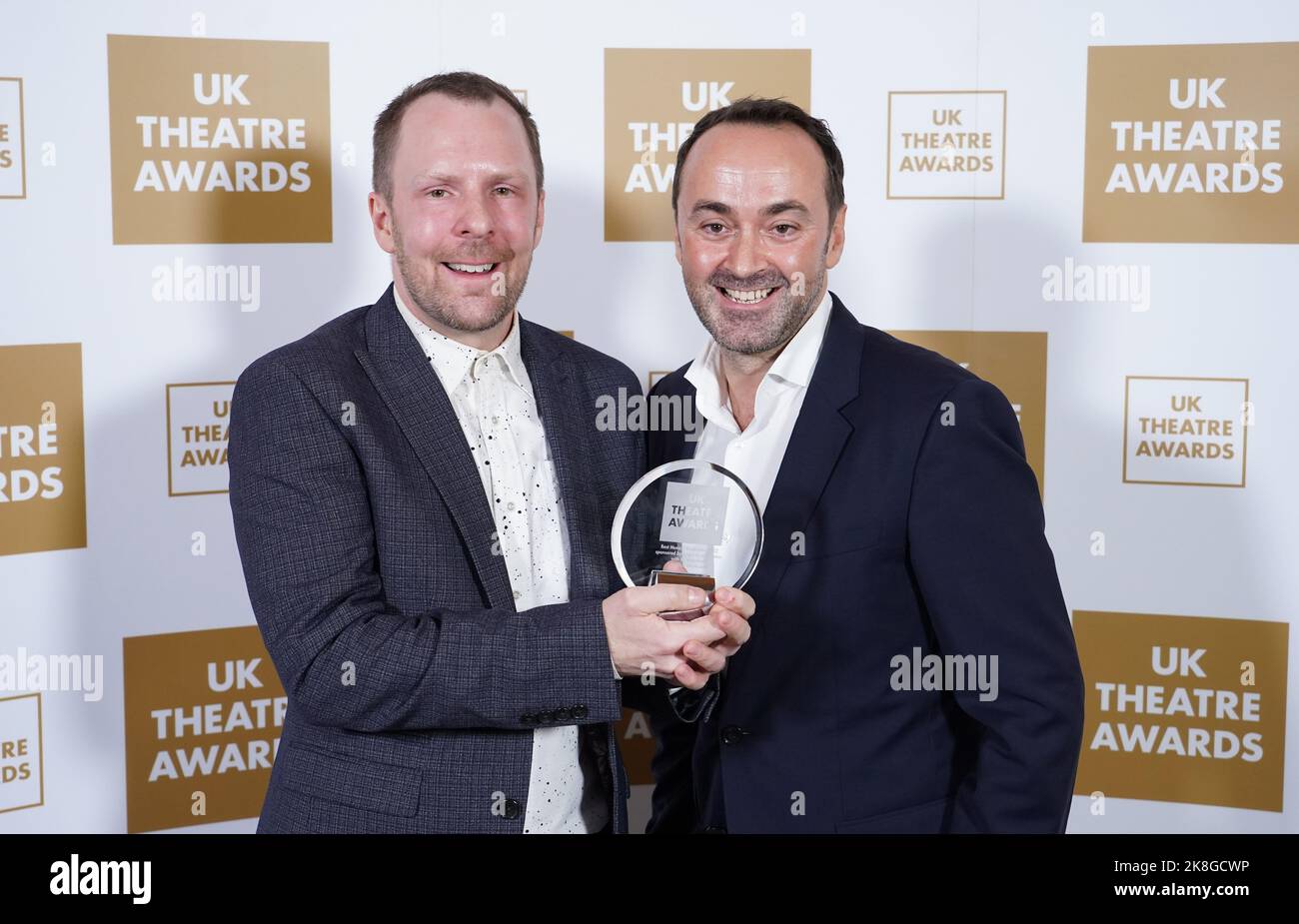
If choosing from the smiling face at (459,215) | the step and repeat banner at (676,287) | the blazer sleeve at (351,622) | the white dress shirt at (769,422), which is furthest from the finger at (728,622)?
the step and repeat banner at (676,287)

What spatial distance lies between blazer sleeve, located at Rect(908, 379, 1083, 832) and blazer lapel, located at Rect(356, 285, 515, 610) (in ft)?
2.26

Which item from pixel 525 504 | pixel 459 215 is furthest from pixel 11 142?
pixel 525 504

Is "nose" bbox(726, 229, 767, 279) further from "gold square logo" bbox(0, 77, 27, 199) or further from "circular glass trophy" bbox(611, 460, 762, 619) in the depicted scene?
"gold square logo" bbox(0, 77, 27, 199)

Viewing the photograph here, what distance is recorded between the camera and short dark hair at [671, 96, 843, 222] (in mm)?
2246

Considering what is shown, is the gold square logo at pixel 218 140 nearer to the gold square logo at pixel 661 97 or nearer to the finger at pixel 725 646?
the gold square logo at pixel 661 97

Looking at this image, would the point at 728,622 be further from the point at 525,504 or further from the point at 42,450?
the point at 42,450

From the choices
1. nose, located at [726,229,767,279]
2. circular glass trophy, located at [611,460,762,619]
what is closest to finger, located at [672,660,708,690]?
circular glass trophy, located at [611,460,762,619]

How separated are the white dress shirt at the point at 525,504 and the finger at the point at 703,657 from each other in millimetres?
328

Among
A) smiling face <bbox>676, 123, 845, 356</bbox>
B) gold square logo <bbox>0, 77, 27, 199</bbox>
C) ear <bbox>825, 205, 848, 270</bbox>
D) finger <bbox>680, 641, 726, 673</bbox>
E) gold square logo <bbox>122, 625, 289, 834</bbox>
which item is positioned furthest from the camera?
gold square logo <bbox>122, 625, 289, 834</bbox>

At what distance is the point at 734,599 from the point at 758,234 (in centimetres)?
79

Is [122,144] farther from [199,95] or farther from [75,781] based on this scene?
[75,781]

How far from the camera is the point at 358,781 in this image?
1.95m

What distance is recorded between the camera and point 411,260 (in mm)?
2100
